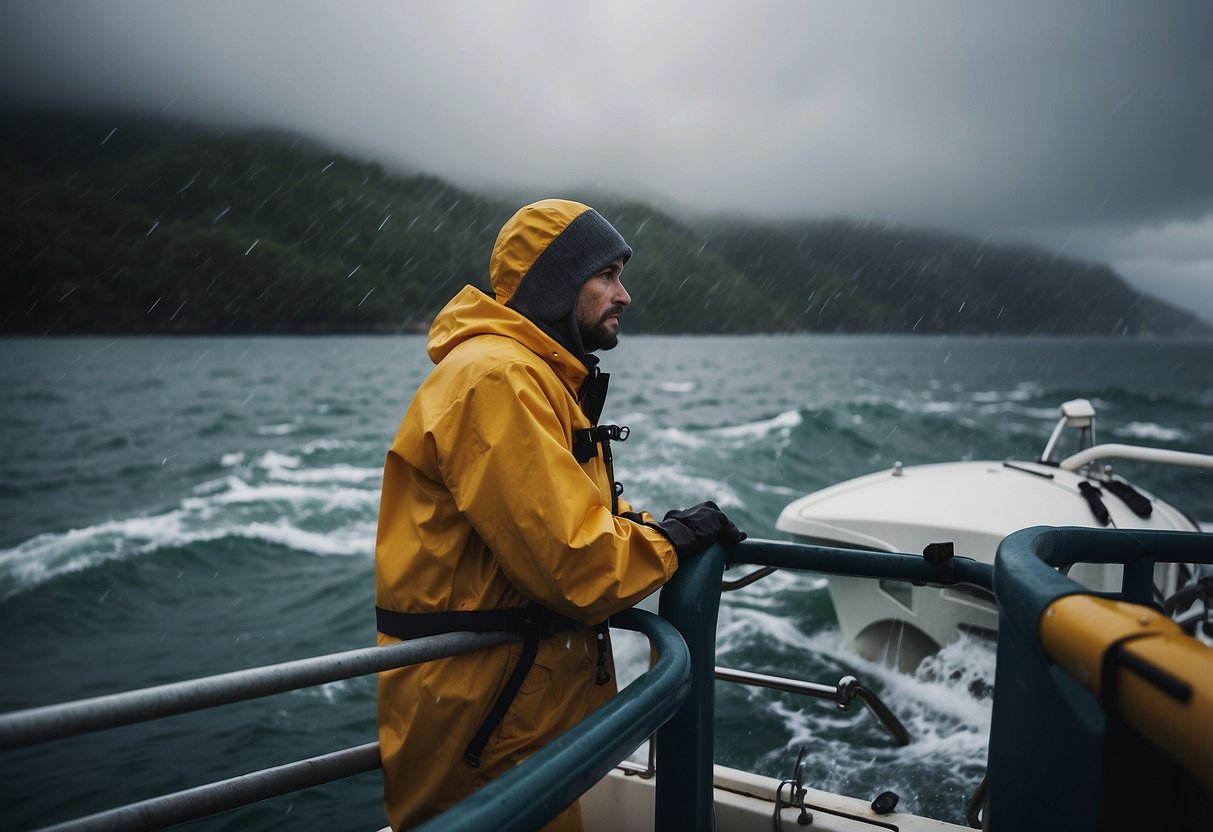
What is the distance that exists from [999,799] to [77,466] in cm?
2369

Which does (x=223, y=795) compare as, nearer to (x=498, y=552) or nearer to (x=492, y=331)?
(x=498, y=552)

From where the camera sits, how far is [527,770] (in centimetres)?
99

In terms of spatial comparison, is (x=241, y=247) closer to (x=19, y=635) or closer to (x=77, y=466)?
(x=77, y=466)

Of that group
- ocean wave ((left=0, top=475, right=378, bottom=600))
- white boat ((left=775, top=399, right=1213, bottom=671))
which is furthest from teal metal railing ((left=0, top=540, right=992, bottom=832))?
ocean wave ((left=0, top=475, right=378, bottom=600))

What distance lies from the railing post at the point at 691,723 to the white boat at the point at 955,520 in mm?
3179

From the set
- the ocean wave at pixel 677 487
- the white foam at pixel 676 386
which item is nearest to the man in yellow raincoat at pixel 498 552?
the ocean wave at pixel 677 487

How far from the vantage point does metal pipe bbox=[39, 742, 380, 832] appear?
1.35 metres

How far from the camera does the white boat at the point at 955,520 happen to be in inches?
207

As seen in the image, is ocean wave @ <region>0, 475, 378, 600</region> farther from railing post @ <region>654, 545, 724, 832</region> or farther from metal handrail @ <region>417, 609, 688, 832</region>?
metal handrail @ <region>417, 609, 688, 832</region>

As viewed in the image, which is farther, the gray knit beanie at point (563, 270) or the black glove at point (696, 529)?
the gray knit beanie at point (563, 270)

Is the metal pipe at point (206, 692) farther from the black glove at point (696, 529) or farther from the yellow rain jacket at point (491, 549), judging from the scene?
the black glove at point (696, 529)

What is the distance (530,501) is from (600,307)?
77 cm

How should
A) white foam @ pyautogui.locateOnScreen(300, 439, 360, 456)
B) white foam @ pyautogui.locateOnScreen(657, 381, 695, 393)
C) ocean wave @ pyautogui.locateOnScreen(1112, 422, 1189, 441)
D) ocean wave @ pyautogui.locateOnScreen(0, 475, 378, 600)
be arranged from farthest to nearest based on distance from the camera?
white foam @ pyautogui.locateOnScreen(657, 381, 695, 393) → ocean wave @ pyautogui.locateOnScreen(1112, 422, 1189, 441) → white foam @ pyautogui.locateOnScreen(300, 439, 360, 456) → ocean wave @ pyautogui.locateOnScreen(0, 475, 378, 600)

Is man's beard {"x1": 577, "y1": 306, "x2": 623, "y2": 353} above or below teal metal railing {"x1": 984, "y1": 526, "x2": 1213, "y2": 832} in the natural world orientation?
above
